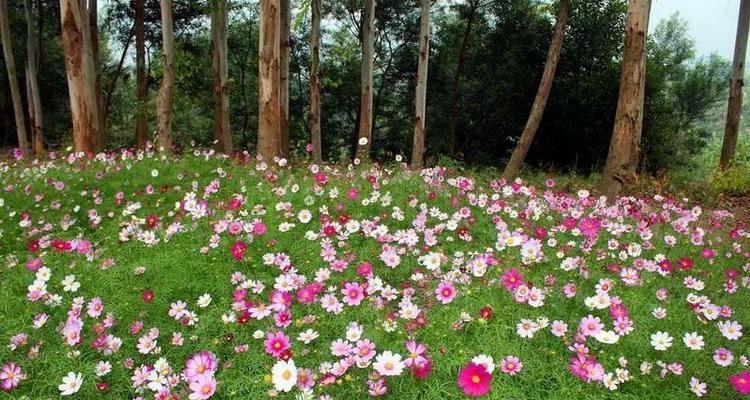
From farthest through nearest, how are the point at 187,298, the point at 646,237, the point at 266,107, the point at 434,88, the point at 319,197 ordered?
the point at 434,88
the point at 266,107
the point at 319,197
the point at 646,237
the point at 187,298

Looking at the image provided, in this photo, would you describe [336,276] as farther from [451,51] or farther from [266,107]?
[451,51]

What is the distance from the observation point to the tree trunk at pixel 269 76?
7.62 m

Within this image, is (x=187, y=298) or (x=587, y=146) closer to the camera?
(x=187, y=298)

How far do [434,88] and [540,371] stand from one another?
2015cm

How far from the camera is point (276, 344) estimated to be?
2561mm

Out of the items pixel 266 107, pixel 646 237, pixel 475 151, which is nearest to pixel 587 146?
pixel 475 151

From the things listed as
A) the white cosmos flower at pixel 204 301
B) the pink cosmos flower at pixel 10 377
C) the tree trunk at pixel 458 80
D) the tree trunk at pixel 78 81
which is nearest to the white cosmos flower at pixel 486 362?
the white cosmos flower at pixel 204 301

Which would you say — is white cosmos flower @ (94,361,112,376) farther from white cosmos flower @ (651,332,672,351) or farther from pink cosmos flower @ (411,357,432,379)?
white cosmos flower @ (651,332,672,351)

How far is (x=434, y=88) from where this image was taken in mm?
21812

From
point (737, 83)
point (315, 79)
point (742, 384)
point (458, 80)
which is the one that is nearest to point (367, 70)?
point (315, 79)

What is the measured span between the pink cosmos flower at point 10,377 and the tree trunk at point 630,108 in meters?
5.97

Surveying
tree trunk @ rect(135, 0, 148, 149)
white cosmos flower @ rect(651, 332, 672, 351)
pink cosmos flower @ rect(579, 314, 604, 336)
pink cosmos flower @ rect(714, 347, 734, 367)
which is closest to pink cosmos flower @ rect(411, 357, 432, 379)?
pink cosmos flower @ rect(579, 314, 604, 336)

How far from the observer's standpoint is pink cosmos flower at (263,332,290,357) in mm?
2545

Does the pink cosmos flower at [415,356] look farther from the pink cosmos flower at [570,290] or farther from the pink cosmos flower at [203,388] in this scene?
the pink cosmos flower at [570,290]
